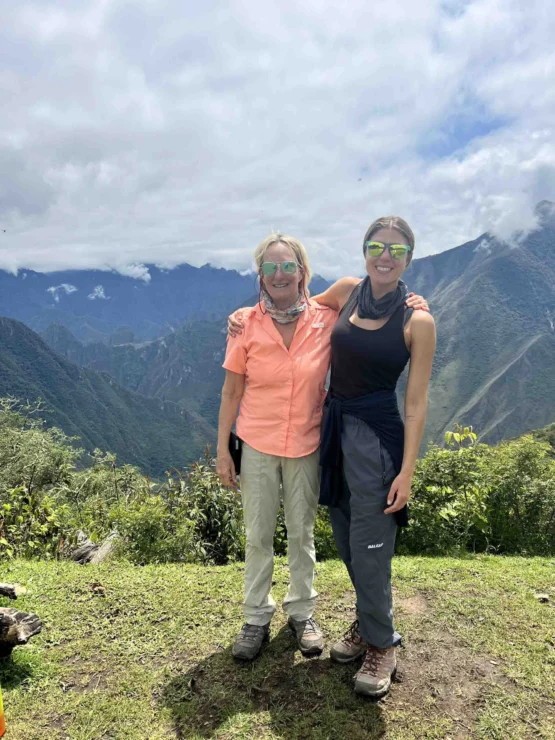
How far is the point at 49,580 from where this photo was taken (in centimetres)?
468

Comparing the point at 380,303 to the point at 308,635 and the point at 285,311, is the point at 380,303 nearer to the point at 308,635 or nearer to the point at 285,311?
the point at 285,311

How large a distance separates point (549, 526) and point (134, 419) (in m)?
201

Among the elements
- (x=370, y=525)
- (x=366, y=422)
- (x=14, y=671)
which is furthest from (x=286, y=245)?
(x=14, y=671)

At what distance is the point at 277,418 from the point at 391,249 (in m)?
1.37

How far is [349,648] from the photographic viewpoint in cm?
356

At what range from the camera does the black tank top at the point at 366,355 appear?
306cm

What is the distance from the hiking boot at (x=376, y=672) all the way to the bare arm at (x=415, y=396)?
102cm

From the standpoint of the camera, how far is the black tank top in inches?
120

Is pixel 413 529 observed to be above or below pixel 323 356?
below

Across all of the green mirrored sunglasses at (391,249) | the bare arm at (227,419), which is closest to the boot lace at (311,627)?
the bare arm at (227,419)

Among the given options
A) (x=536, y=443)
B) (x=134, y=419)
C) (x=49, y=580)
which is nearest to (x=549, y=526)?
(x=536, y=443)

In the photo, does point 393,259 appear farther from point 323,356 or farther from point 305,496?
point 305,496

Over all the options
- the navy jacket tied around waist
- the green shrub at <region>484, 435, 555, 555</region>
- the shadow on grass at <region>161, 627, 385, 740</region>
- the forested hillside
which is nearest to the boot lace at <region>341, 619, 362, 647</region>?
the shadow on grass at <region>161, 627, 385, 740</region>

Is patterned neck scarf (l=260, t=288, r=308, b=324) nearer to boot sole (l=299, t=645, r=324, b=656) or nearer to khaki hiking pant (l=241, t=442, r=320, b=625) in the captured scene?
khaki hiking pant (l=241, t=442, r=320, b=625)
